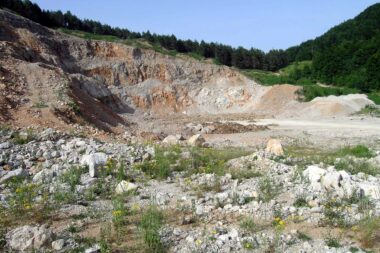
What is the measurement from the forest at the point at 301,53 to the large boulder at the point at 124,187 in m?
50.7

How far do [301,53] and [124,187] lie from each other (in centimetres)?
9302

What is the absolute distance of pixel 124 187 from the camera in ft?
29.9

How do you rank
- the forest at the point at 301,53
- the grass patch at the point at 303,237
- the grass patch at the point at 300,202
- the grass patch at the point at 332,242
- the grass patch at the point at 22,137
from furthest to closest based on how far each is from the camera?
the forest at the point at 301,53 → the grass patch at the point at 22,137 → the grass patch at the point at 300,202 → the grass patch at the point at 303,237 → the grass patch at the point at 332,242

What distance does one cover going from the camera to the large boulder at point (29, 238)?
6.17 metres

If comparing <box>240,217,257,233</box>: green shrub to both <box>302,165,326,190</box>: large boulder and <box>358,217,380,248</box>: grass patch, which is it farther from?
<box>302,165,326,190</box>: large boulder

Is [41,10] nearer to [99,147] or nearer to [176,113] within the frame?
[176,113]

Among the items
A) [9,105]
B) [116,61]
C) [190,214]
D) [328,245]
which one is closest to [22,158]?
[190,214]

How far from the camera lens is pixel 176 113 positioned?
43375 millimetres

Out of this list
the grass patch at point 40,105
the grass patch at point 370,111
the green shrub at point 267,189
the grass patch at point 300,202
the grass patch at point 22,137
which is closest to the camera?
the grass patch at point 300,202

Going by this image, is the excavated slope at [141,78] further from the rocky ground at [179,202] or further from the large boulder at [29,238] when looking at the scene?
the large boulder at [29,238]

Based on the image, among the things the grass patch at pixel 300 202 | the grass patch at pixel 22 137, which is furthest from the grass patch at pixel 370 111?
the grass patch at pixel 300 202

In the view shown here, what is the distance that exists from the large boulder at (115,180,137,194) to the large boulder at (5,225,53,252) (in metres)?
2.58

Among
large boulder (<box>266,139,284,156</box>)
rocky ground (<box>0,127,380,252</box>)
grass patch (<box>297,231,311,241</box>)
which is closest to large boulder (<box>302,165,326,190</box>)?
rocky ground (<box>0,127,380,252</box>)

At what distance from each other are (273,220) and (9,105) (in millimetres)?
17661
